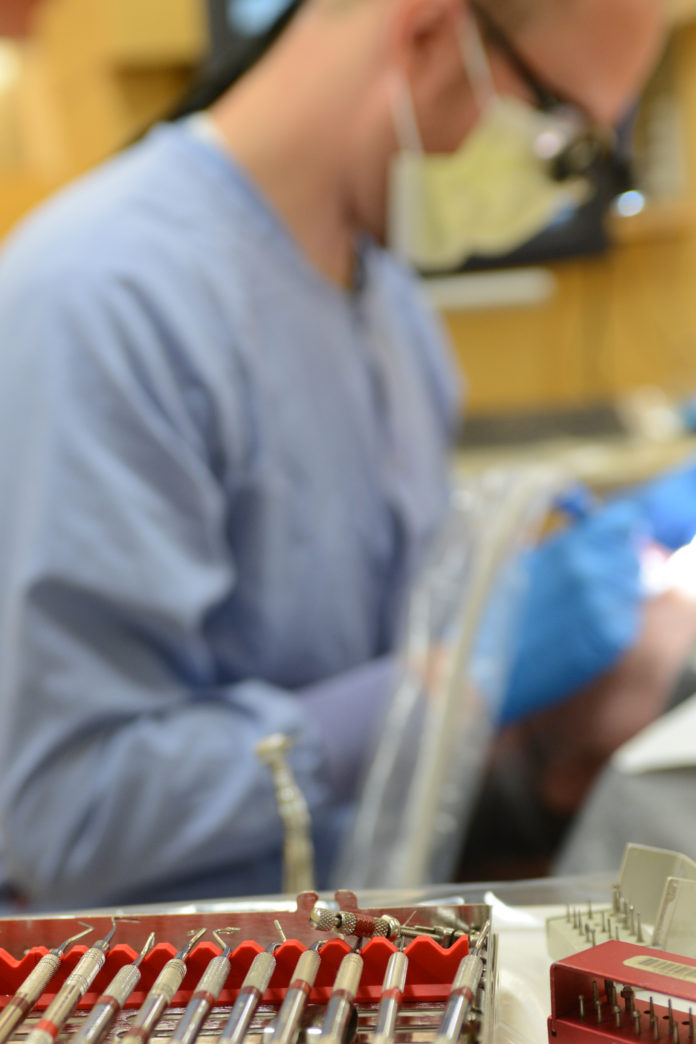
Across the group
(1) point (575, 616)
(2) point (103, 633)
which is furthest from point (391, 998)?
(1) point (575, 616)

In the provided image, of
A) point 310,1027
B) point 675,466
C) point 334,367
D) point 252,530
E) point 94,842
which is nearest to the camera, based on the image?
point 310,1027

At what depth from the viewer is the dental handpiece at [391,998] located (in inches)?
10.3

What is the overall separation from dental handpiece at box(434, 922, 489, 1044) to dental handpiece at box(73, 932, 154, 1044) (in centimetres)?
9

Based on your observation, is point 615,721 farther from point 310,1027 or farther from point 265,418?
point 310,1027

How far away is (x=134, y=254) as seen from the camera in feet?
2.51

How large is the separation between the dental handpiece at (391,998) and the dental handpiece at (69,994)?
0.09 metres

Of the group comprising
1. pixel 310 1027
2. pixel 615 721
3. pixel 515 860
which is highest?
pixel 615 721

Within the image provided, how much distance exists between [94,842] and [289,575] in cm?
26

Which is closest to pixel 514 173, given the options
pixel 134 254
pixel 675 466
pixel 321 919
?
pixel 134 254

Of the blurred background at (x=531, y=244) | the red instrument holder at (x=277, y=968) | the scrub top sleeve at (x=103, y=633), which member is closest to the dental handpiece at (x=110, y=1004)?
the red instrument holder at (x=277, y=968)

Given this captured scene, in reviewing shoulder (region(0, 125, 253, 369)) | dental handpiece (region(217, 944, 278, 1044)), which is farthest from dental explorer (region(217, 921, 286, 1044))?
shoulder (region(0, 125, 253, 369))

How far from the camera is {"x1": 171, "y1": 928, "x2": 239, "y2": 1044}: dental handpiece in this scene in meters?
0.27

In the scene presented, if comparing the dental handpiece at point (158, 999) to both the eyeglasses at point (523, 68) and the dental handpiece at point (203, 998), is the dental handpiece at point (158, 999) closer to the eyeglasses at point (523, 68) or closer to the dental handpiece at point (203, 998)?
the dental handpiece at point (203, 998)

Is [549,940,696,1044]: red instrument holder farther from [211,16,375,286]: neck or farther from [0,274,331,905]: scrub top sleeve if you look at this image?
[211,16,375,286]: neck
